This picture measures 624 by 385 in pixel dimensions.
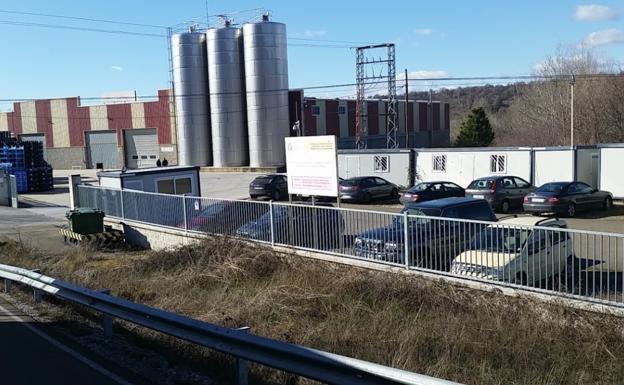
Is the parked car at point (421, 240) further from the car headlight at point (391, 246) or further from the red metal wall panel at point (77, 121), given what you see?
the red metal wall panel at point (77, 121)

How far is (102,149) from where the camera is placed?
79375mm

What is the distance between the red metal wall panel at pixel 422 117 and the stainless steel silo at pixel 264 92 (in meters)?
40.4

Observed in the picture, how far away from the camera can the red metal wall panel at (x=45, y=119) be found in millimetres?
82688

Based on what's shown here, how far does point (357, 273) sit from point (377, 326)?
3.45 meters

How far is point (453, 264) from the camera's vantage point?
34.3ft

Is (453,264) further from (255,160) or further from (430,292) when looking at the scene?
(255,160)

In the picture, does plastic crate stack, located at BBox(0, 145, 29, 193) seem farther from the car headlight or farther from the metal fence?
the car headlight

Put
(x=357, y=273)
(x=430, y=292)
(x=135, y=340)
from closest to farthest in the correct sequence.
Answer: (x=135, y=340)
(x=430, y=292)
(x=357, y=273)

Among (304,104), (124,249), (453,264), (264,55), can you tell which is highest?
(264,55)

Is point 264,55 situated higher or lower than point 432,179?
higher

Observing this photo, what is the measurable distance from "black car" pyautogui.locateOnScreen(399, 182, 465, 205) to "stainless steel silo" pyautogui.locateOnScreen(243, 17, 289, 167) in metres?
33.7

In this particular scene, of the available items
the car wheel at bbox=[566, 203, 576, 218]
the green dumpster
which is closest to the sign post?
the green dumpster

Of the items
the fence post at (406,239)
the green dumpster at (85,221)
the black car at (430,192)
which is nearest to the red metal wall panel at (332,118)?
the black car at (430,192)

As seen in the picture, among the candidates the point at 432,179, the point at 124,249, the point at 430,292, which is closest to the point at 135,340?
the point at 430,292
